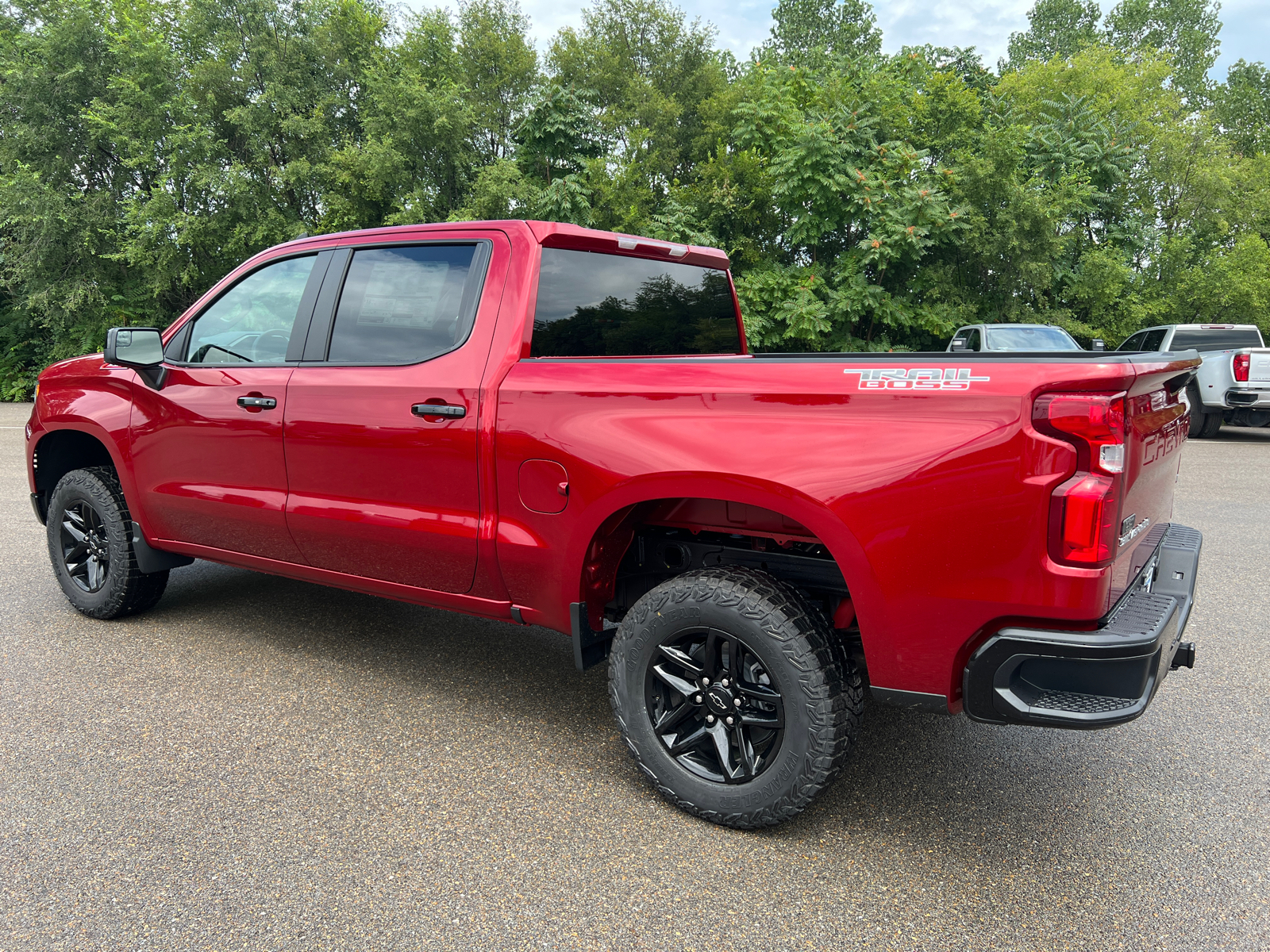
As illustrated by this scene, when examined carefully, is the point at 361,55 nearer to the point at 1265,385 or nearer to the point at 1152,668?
the point at 1265,385

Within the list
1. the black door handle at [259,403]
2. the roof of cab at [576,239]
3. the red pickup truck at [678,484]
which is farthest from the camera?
the black door handle at [259,403]

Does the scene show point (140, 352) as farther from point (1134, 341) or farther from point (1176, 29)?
point (1176, 29)

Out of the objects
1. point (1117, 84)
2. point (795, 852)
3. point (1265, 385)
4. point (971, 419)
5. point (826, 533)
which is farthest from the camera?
point (1117, 84)

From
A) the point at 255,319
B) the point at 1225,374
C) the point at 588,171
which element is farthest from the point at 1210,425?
the point at 588,171

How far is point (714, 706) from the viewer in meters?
2.63

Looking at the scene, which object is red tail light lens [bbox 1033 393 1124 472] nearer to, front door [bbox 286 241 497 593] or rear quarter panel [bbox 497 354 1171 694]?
rear quarter panel [bbox 497 354 1171 694]

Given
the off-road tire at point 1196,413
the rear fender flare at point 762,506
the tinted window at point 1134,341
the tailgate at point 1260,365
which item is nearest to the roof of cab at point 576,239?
the rear fender flare at point 762,506

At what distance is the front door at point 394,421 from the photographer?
3.11m

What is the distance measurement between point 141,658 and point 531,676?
6.09 feet

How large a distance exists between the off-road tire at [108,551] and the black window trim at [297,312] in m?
0.85

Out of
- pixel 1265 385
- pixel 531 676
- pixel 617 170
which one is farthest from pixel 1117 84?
pixel 531 676

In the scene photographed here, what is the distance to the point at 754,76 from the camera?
2578 cm

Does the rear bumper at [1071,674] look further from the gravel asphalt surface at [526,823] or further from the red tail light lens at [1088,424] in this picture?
the gravel asphalt surface at [526,823]

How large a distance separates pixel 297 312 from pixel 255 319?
1.11ft
